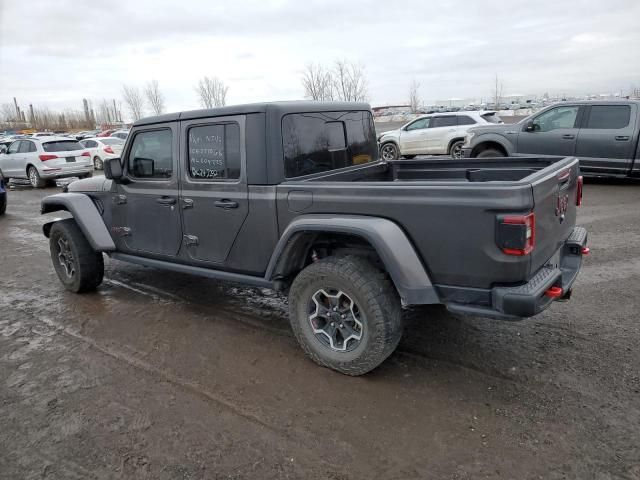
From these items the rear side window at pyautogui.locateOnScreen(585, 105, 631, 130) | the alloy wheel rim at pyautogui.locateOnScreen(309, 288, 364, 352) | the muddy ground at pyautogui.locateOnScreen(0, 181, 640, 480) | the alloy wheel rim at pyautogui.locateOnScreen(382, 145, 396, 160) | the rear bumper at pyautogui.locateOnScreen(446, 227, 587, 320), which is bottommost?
the muddy ground at pyautogui.locateOnScreen(0, 181, 640, 480)

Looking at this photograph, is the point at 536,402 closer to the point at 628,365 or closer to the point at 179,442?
the point at 628,365

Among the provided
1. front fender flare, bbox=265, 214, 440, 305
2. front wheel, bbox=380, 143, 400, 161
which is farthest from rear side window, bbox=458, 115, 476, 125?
front fender flare, bbox=265, 214, 440, 305

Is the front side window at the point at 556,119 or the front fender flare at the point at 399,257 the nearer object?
the front fender flare at the point at 399,257

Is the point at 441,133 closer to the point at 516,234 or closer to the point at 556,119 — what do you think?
the point at 556,119

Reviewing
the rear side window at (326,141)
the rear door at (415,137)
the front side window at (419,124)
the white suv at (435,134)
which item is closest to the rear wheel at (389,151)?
the white suv at (435,134)

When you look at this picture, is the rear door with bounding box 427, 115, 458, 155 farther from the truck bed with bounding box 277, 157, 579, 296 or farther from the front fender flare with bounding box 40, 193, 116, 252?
the front fender flare with bounding box 40, 193, 116, 252

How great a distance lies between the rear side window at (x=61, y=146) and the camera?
626 inches

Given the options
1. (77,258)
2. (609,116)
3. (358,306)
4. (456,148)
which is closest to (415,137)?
(456,148)

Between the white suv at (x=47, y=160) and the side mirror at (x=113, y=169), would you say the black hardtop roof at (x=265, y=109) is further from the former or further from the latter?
the white suv at (x=47, y=160)

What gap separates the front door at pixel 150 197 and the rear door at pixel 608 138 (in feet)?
28.2

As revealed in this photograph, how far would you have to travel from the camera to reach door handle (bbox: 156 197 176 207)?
424 centimetres

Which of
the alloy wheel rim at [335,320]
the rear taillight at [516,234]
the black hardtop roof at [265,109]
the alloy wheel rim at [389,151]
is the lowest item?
the alloy wheel rim at [335,320]

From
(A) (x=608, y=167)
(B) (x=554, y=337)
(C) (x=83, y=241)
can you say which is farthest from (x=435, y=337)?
(A) (x=608, y=167)

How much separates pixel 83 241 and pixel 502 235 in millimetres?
4268
